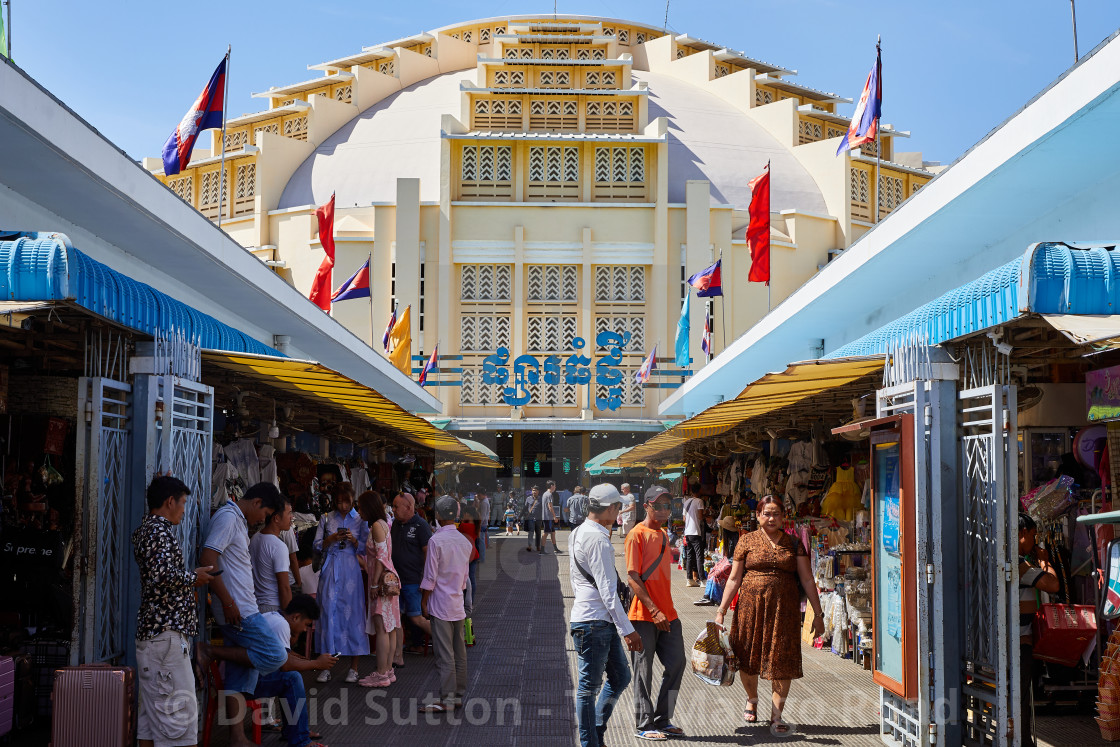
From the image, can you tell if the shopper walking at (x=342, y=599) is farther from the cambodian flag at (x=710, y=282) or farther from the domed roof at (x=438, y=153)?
the domed roof at (x=438, y=153)

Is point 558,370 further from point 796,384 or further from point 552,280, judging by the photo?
point 796,384

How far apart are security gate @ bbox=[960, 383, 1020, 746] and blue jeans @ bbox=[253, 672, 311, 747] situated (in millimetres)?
3971

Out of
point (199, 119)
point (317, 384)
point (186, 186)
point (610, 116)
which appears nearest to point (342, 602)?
point (317, 384)

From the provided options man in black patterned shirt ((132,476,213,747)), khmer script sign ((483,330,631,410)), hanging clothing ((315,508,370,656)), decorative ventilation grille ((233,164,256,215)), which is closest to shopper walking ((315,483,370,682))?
hanging clothing ((315,508,370,656))

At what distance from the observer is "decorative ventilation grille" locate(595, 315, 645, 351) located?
36938 millimetres

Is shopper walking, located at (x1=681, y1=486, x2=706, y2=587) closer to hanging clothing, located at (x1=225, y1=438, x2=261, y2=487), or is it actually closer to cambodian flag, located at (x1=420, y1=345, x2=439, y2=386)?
hanging clothing, located at (x1=225, y1=438, x2=261, y2=487)

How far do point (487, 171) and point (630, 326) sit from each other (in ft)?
23.3

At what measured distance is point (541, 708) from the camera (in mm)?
→ 8383

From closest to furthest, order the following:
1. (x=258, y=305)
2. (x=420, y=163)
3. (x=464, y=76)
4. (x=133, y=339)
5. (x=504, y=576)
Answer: (x=133, y=339) < (x=258, y=305) < (x=504, y=576) < (x=420, y=163) < (x=464, y=76)

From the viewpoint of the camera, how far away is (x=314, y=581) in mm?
10188

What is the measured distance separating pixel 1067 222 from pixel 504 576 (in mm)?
11577

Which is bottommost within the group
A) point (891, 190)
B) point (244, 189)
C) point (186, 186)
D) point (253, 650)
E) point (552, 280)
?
point (253, 650)

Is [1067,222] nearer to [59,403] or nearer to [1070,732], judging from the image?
[1070,732]

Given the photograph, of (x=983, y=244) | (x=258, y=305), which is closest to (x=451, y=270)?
(x=258, y=305)
